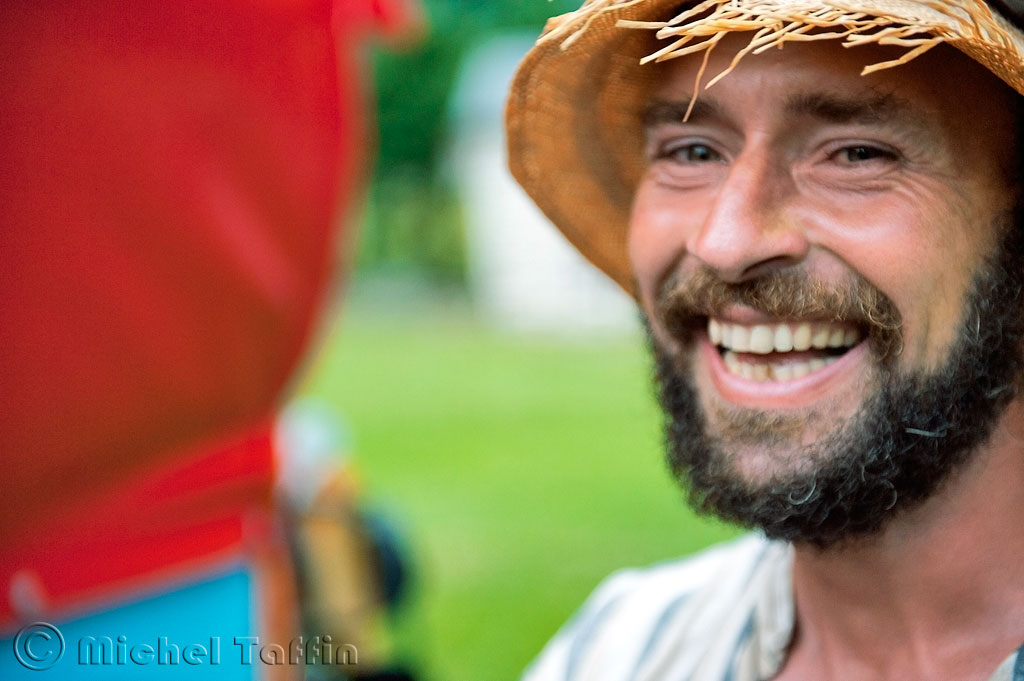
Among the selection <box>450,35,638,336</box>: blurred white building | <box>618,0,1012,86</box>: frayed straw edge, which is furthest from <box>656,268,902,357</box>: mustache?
<box>450,35,638,336</box>: blurred white building

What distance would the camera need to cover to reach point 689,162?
76.6 inches

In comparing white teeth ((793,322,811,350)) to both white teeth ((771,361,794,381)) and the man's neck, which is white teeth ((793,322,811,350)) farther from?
the man's neck

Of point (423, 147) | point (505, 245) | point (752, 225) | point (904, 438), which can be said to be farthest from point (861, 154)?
point (423, 147)

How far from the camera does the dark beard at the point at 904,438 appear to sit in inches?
68.7

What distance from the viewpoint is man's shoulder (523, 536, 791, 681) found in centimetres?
212

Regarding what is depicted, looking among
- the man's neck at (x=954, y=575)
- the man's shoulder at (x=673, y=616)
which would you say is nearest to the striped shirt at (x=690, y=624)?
the man's shoulder at (x=673, y=616)

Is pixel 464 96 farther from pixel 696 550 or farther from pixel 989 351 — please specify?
pixel 989 351

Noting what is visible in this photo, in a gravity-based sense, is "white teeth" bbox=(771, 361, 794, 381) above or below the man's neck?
above

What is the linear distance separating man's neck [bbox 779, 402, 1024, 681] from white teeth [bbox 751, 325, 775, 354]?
0.34 metres

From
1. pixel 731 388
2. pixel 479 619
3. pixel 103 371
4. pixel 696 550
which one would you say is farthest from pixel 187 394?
pixel 696 550

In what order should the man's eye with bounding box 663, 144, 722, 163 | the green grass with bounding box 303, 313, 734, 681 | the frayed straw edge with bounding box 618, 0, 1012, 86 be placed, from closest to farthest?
the frayed straw edge with bounding box 618, 0, 1012, 86, the man's eye with bounding box 663, 144, 722, 163, the green grass with bounding box 303, 313, 734, 681

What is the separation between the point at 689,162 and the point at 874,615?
813 millimetres

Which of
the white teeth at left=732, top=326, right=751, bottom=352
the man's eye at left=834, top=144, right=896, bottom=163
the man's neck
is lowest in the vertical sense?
the man's neck

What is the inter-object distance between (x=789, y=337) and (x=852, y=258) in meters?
0.16
